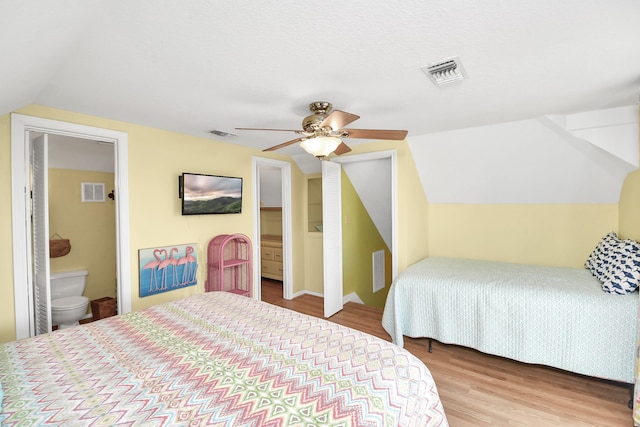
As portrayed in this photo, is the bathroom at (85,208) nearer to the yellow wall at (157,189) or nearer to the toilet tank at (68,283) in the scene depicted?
the toilet tank at (68,283)

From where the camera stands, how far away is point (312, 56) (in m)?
1.58

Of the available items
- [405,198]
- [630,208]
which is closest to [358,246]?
[405,198]

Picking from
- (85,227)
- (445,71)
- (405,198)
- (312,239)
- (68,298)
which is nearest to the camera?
(445,71)

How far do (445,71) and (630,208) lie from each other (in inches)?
96.6

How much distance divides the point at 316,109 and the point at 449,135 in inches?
68.1

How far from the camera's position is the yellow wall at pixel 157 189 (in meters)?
2.13

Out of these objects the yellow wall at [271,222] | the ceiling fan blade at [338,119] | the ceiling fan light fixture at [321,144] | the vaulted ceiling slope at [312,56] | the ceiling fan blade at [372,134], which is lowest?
the yellow wall at [271,222]

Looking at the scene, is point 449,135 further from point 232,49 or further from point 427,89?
point 232,49

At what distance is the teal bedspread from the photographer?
2146mm

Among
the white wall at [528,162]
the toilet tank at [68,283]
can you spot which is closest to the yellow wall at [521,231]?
the white wall at [528,162]

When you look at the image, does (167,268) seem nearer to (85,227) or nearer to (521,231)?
(85,227)

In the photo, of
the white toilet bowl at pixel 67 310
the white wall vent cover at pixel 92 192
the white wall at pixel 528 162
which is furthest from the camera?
the white wall vent cover at pixel 92 192

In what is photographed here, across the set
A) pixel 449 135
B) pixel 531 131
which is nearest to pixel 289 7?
pixel 449 135

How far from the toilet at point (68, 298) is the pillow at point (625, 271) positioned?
4.96m
